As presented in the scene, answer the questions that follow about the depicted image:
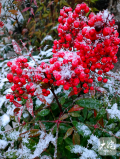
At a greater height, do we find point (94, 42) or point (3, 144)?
point (94, 42)

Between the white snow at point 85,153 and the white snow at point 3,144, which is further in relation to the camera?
the white snow at point 3,144

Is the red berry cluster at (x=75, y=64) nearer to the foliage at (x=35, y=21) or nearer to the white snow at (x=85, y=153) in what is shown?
the white snow at (x=85, y=153)

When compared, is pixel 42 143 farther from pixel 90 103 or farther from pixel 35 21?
pixel 35 21

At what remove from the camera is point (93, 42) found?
494 millimetres

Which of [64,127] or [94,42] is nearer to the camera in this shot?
[94,42]

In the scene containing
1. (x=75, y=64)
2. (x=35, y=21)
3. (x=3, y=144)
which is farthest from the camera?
(x=35, y=21)

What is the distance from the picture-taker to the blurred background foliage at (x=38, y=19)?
1.21 meters

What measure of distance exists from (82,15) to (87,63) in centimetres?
25

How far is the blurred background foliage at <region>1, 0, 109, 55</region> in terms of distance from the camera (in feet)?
3.96

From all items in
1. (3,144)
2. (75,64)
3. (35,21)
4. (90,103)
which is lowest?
(3,144)

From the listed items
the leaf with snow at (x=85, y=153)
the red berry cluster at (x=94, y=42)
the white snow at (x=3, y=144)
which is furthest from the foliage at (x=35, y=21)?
the leaf with snow at (x=85, y=153)

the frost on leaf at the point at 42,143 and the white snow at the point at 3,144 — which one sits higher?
the frost on leaf at the point at 42,143

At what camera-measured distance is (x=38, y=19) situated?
134 centimetres

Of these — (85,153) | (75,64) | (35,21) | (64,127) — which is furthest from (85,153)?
(35,21)
